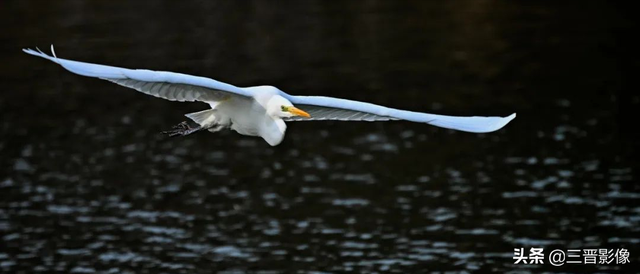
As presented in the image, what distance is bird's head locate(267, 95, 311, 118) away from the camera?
907 cm

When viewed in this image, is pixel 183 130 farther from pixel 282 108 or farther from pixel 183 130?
pixel 282 108

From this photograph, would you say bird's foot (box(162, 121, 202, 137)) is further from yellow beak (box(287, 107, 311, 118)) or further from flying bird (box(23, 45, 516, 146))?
yellow beak (box(287, 107, 311, 118))

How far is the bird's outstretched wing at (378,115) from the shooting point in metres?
8.47

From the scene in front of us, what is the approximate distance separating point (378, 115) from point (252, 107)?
113 centimetres

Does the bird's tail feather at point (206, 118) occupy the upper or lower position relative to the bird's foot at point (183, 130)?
upper

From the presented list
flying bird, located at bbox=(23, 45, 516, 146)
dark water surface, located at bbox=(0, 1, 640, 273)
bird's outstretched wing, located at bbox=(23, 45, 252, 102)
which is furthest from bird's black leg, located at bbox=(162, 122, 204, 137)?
dark water surface, located at bbox=(0, 1, 640, 273)

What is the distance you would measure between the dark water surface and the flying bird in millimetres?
8788

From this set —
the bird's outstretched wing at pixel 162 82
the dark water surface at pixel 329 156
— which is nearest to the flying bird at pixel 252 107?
the bird's outstretched wing at pixel 162 82

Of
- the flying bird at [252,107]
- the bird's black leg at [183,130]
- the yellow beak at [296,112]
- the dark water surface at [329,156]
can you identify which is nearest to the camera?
the flying bird at [252,107]

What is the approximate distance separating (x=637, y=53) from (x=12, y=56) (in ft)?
60.8

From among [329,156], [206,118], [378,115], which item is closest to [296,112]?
[378,115]

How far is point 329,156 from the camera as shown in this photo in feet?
76.5

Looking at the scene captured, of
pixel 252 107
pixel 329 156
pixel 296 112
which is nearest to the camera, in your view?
pixel 296 112

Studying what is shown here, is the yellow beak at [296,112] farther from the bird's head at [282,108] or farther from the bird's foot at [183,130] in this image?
the bird's foot at [183,130]
